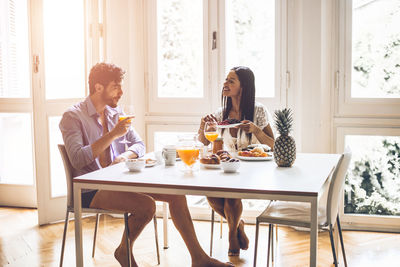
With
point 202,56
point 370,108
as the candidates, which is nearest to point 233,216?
point 370,108

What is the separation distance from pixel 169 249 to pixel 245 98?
115 cm

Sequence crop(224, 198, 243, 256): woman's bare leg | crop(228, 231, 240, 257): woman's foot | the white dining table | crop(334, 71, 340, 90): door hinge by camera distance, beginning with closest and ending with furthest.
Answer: the white dining table → crop(224, 198, 243, 256): woman's bare leg → crop(228, 231, 240, 257): woman's foot → crop(334, 71, 340, 90): door hinge

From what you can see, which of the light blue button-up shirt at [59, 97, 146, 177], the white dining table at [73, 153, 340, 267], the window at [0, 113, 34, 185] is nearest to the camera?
the white dining table at [73, 153, 340, 267]

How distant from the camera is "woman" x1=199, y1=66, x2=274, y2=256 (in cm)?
327

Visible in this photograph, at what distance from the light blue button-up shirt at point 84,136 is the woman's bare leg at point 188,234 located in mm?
478

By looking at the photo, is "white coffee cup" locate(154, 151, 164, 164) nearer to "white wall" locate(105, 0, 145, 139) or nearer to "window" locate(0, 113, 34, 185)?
"white wall" locate(105, 0, 145, 139)

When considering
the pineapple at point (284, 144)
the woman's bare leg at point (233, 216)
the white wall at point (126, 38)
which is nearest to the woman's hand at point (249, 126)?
the woman's bare leg at point (233, 216)

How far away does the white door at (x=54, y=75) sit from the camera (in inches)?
157

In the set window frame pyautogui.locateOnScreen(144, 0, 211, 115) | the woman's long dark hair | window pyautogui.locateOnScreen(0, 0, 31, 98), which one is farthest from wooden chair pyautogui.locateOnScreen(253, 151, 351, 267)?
window pyautogui.locateOnScreen(0, 0, 31, 98)

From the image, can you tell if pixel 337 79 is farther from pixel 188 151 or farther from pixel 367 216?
pixel 188 151

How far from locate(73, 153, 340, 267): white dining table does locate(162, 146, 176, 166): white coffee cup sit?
38mm

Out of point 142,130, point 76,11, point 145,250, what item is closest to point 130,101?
point 142,130

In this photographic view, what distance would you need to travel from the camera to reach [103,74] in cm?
309

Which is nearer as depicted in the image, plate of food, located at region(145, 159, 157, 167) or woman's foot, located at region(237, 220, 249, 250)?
plate of food, located at region(145, 159, 157, 167)
